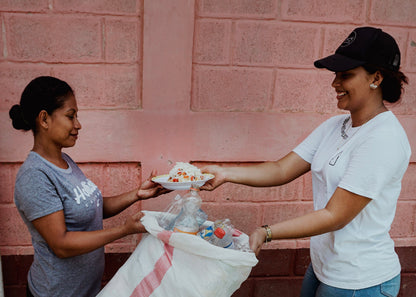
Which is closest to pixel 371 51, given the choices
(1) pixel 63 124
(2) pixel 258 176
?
(2) pixel 258 176

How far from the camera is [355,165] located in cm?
158

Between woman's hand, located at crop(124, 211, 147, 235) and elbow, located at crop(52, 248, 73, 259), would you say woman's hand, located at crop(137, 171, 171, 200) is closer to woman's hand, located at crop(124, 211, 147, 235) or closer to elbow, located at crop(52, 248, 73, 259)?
woman's hand, located at crop(124, 211, 147, 235)

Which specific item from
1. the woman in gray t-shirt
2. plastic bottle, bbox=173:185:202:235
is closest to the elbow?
the woman in gray t-shirt

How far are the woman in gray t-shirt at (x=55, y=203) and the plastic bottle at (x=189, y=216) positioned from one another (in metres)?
0.19

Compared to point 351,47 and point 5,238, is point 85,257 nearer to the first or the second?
point 5,238

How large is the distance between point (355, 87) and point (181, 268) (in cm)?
114

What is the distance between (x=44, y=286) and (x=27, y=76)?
4.94 ft

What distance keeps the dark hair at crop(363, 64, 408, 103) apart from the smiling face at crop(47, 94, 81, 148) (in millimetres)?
1396

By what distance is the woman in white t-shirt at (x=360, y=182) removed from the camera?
1.57 metres

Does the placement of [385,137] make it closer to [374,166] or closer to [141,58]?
[374,166]

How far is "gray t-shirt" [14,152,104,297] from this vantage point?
1.55m

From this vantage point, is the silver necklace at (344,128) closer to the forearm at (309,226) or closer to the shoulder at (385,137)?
the shoulder at (385,137)

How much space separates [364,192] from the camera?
1.54 m

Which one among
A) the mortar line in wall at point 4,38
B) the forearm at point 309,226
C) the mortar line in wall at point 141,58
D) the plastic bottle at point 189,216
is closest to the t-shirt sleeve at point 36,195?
the plastic bottle at point 189,216
